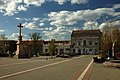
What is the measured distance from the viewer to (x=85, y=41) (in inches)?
5925

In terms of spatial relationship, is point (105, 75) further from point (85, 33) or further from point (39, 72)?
point (85, 33)

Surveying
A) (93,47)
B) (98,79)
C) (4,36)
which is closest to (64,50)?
(93,47)

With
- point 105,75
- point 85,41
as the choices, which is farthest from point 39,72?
point 85,41

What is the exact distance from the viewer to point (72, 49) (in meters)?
148

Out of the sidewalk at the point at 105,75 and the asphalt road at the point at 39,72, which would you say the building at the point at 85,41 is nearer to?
the asphalt road at the point at 39,72

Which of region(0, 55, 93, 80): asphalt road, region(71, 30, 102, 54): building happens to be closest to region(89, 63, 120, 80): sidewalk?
region(0, 55, 93, 80): asphalt road

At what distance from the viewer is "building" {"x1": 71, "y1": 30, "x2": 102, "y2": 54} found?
146500mm

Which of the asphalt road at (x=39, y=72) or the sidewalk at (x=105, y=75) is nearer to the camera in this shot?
the asphalt road at (x=39, y=72)

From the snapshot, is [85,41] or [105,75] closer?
[105,75]

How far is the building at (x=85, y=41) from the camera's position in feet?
481

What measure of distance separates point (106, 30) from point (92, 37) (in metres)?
69.4

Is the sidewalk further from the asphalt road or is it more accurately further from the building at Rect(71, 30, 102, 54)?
the building at Rect(71, 30, 102, 54)

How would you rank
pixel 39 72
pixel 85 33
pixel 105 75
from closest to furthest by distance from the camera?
1. pixel 105 75
2. pixel 39 72
3. pixel 85 33

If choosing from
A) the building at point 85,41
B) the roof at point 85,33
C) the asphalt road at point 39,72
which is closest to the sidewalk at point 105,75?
the asphalt road at point 39,72
